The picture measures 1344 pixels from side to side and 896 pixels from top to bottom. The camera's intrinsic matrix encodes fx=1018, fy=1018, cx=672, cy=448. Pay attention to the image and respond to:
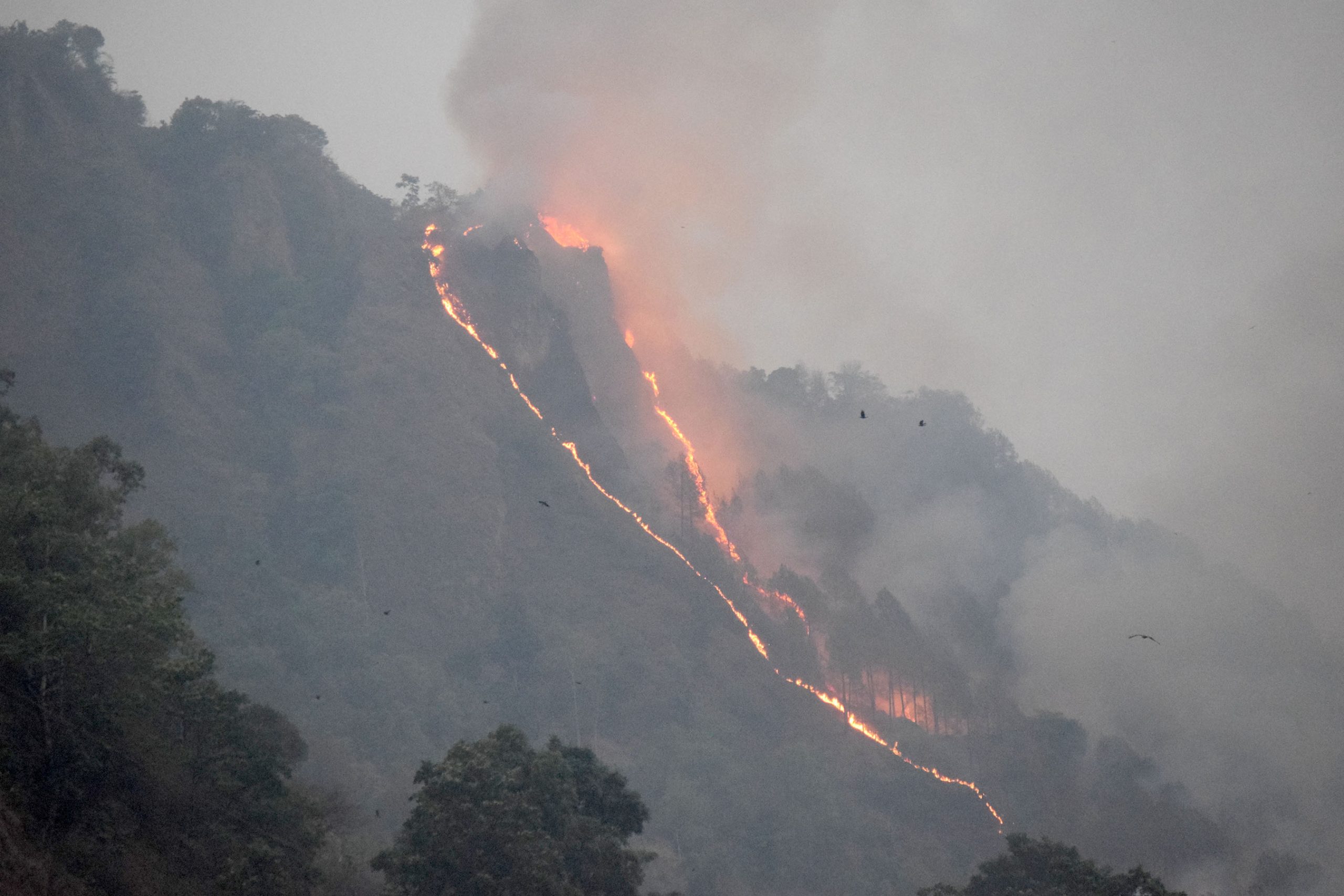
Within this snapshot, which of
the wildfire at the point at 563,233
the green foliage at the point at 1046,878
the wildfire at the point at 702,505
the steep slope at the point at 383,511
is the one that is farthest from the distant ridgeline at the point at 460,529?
the green foliage at the point at 1046,878

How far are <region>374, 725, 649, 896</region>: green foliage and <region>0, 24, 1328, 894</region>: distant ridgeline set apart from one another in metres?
16.4

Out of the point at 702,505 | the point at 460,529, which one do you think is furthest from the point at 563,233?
the point at 460,529

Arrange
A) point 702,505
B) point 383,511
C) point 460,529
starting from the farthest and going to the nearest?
1. point 702,505
2. point 460,529
3. point 383,511

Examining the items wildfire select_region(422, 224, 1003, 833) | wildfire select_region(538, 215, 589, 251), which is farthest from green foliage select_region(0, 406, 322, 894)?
wildfire select_region(538, 215, 589, 251)

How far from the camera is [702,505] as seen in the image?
86.9 metres

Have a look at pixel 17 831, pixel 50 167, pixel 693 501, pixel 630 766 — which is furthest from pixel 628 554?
pixel 50 167

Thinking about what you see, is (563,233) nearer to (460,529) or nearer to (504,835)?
(460,529)

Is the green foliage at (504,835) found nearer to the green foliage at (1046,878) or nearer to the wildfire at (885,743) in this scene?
the green foliage at (1046,878)

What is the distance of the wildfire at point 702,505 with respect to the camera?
7625 cm

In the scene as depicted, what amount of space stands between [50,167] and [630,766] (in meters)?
74.2

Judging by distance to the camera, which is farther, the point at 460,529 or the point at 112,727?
the point at 460,529

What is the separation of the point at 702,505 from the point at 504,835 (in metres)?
52.9

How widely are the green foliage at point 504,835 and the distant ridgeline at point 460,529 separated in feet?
53.9

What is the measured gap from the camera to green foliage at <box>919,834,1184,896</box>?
41625 millimetres
